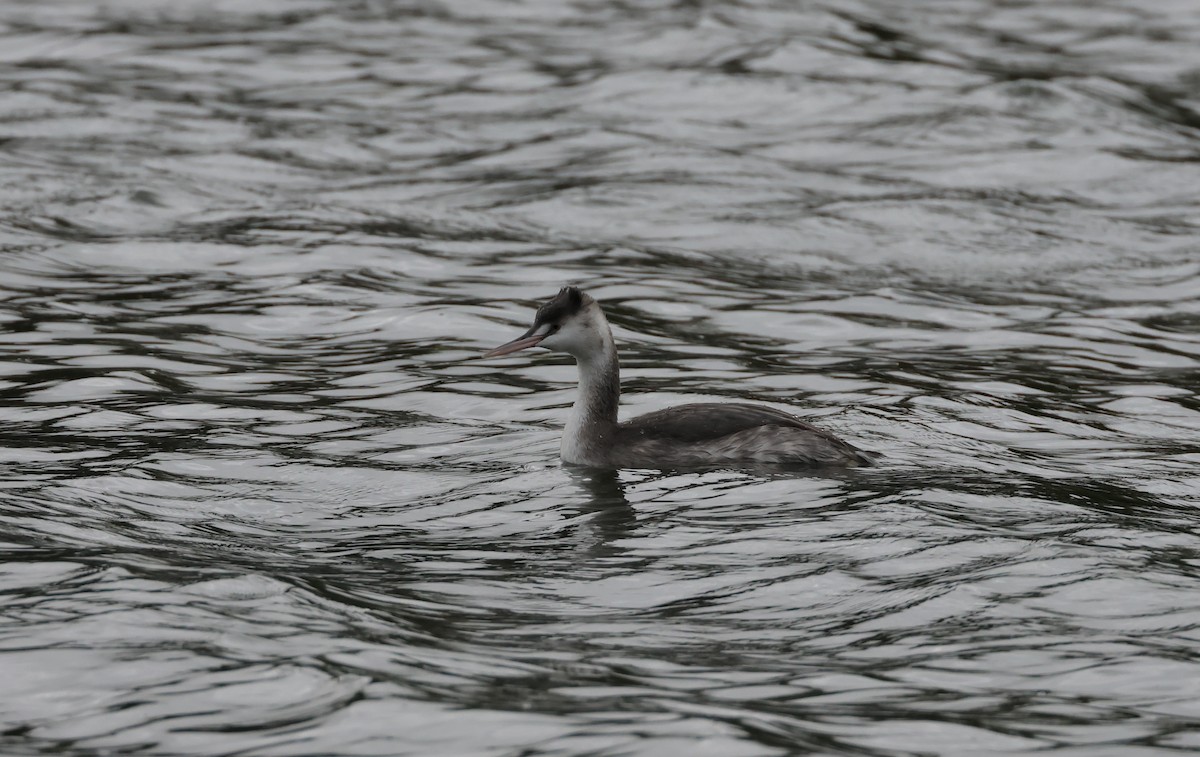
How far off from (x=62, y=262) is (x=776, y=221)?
6.62 metres

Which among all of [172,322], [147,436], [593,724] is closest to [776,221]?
[172,322]

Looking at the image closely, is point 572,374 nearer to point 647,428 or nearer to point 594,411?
point 594,411

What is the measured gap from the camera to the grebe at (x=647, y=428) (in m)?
10.6

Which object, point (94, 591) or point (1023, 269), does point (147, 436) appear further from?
point (1023, 269)

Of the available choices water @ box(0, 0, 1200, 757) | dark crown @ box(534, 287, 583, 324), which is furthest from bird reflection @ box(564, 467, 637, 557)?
dark crown @ box(534, 287, 583, 324)

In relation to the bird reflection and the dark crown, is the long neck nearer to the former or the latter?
the bird reflection

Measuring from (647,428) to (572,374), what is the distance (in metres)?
2.79

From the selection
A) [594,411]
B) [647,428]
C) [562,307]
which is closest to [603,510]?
[647,428]

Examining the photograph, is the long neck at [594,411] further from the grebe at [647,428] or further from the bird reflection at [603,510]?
the bird reflection at [603,510]

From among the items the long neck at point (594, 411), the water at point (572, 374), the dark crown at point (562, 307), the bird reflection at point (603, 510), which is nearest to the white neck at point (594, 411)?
the long neck at point (594, 411)

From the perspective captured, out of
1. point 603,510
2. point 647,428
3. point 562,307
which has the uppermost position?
point 562,307

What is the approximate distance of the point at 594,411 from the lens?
1127 centimetres

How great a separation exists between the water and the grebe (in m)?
0.18

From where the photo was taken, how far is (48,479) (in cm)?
1015
